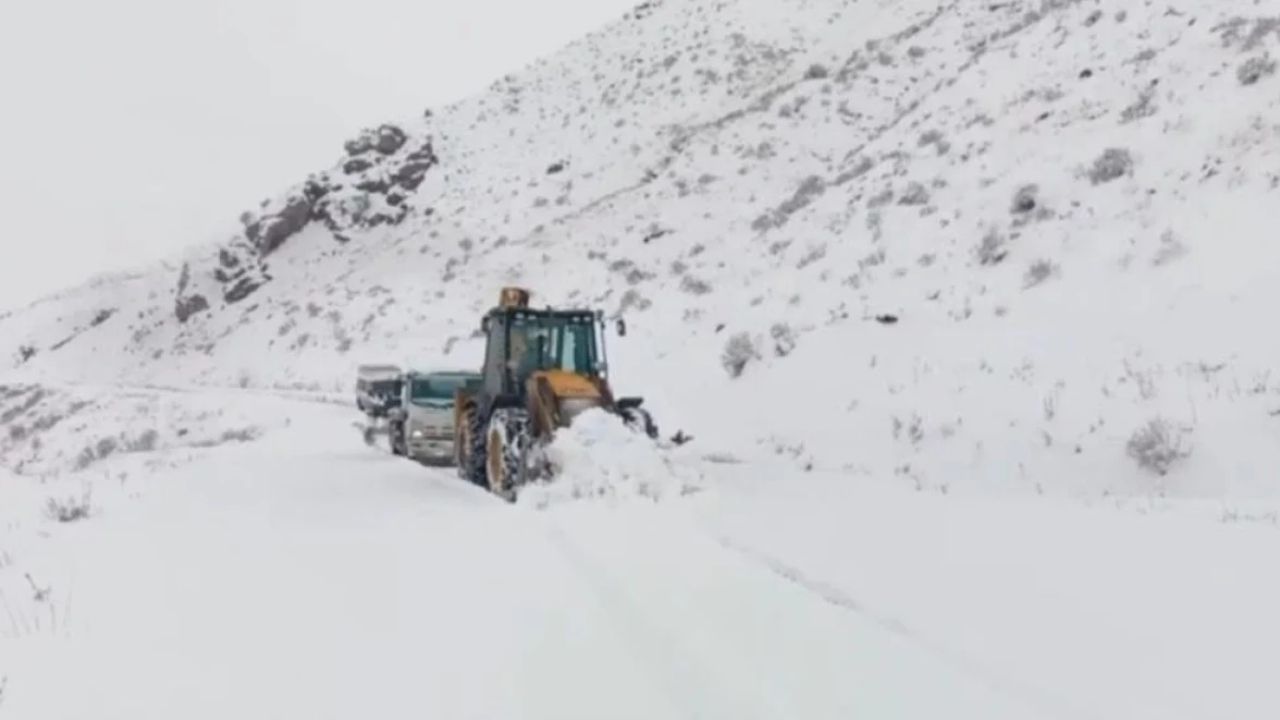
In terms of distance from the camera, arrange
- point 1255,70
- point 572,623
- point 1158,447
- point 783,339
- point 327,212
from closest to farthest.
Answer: point 572,623, point 1158,447, point 1255,70, point 783,339, point 327,212

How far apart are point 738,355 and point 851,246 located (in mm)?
4780

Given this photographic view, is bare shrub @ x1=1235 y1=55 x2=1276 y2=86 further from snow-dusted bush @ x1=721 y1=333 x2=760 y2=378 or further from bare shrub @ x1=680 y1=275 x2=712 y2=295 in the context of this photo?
bare shrub @ x1=680 y1=275 x2=712 y2=295

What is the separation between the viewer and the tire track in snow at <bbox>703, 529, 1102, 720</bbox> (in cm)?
460

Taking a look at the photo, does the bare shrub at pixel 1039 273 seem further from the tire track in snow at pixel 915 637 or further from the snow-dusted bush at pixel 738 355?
the tire track in snow at pixel 915 637

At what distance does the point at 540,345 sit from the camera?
1362 cm

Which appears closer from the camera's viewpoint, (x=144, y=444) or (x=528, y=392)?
(x=528, y=392)

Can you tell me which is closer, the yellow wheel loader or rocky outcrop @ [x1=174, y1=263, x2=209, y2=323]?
the yellow wheel loader

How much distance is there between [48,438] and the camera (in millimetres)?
33156

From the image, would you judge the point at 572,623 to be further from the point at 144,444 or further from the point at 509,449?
the point at 144,444

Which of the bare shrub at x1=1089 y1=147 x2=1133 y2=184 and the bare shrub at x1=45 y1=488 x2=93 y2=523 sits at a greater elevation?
the bare shrub at x1=1089 y1=147 x2=1133 y2=184

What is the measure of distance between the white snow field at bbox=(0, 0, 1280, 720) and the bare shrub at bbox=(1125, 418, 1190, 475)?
0.11ft

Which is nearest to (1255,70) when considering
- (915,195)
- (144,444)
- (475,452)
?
(915,195)

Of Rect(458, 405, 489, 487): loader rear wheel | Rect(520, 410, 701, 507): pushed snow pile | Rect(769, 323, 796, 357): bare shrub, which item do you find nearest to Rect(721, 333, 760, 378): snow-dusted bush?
Rect(769, 323, 796, 357): bare shrub

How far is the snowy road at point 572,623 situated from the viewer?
4750 millimetres
